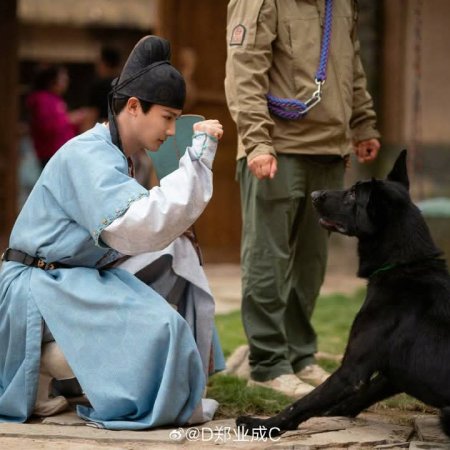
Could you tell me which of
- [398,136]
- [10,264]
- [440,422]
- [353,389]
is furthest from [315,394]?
[398,136]

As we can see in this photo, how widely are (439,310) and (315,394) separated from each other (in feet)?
1.77

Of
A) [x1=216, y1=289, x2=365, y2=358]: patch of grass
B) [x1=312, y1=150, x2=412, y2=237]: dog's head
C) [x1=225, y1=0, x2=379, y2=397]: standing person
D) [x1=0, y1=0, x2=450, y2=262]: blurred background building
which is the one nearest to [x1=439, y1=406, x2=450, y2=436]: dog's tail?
[x1=312, y1=150, x2=412, y2=237]: dog's head

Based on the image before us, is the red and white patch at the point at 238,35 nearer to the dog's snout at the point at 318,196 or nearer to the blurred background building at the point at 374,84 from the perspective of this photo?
the dog's snout at the point at 318,196

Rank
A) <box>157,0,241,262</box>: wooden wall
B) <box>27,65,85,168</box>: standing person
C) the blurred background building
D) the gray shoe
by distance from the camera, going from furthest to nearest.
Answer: <box>27,65,85,168</box>: standing person, <box>157,0,241,262</box>: wooden wall, the blurred background building, the gray shoe

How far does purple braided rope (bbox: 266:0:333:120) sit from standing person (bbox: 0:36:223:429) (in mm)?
786

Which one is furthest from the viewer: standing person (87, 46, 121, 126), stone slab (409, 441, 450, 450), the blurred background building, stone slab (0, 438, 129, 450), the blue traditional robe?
standing person (87, 46, 121, 126)

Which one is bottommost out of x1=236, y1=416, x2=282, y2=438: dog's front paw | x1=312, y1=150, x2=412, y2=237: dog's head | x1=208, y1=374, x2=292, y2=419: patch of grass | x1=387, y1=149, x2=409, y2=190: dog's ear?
x1=208, y1=374, x2=292, y2=419: patch of grass

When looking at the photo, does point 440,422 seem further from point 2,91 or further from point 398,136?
point 2,91

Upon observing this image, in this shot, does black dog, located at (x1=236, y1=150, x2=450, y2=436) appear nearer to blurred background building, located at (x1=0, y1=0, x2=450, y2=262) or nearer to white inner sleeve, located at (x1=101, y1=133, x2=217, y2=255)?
white inner sleeve, located at (x1=101, y1=133, x2=217, y2=255)

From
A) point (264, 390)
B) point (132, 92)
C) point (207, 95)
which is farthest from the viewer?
point (207, 95)

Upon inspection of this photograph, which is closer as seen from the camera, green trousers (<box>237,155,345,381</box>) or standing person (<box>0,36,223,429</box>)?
standing person (<box>0,36,223,429</box>)

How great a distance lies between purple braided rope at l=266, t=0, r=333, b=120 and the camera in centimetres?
479

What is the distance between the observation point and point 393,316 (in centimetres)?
394

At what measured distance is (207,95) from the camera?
9680mm
